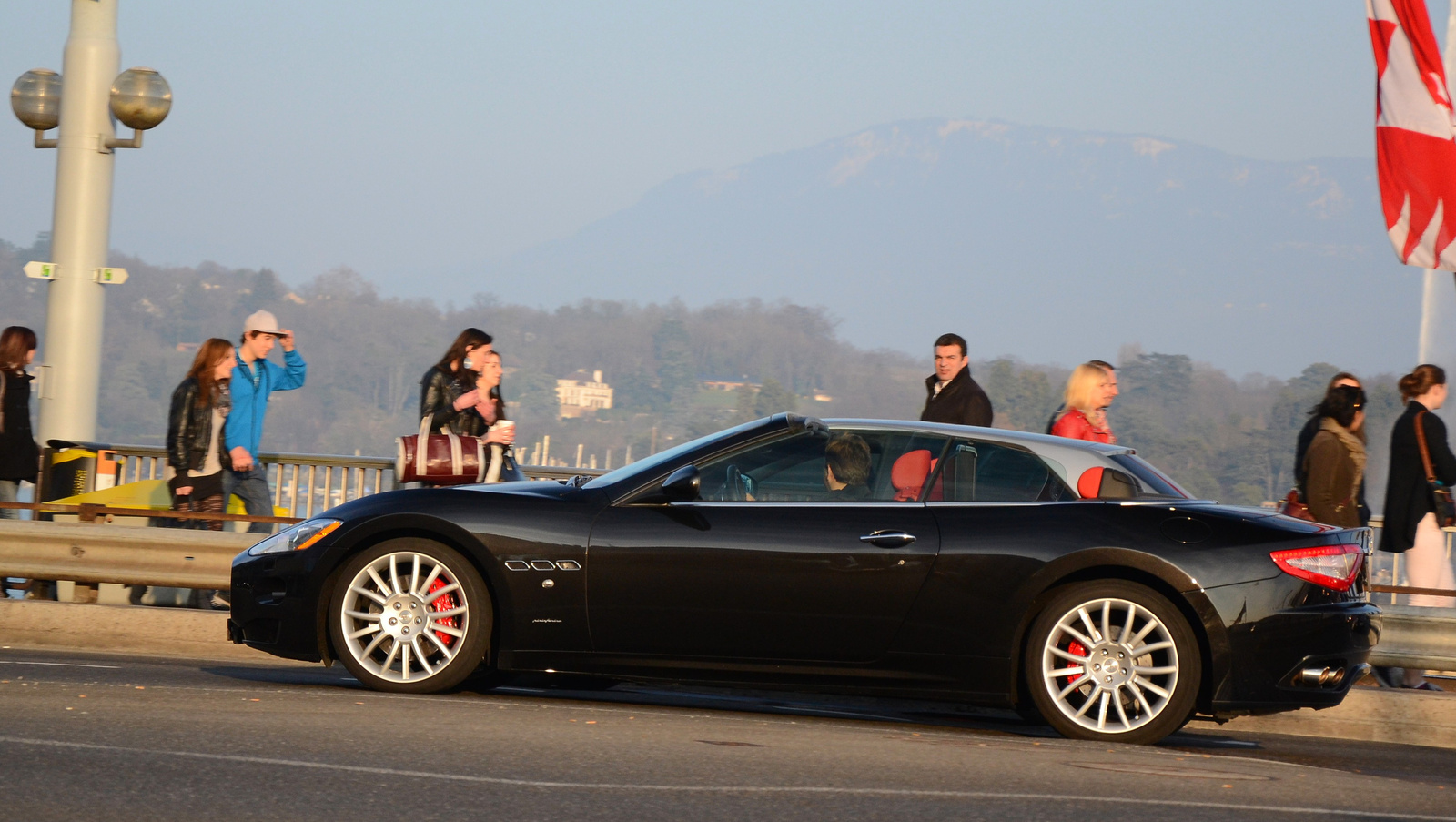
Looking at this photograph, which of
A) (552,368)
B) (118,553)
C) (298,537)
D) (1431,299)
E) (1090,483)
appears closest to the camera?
(1090,483)

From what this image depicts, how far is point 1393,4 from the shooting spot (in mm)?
13406

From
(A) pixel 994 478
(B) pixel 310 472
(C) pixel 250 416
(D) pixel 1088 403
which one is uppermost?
(D) pixel 1088 403

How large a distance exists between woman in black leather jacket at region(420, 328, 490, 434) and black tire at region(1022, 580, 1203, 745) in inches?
176

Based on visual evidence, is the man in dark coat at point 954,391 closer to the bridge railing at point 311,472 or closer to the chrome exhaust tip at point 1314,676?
the chrome exhaust tip at point 1314,676

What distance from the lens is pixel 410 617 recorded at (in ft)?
23.1

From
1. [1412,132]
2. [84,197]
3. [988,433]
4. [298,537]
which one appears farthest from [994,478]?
[84,197]

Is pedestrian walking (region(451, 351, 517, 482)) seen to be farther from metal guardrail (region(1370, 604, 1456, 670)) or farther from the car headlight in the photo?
metal guardrail (region(1370, 604, 1456, 670))

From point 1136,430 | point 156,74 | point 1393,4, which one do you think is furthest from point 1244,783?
point 1136,430

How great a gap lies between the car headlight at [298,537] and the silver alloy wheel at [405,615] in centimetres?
26

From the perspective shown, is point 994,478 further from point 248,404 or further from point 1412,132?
point 1412,132

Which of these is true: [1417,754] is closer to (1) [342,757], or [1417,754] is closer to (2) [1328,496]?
(2) [1328,496]

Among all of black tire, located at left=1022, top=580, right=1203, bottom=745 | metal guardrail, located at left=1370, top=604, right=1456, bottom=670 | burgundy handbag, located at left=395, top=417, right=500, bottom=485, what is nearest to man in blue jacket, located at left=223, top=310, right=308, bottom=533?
burgundy handbag, located at left=395, top=417, right=500, bottom=485

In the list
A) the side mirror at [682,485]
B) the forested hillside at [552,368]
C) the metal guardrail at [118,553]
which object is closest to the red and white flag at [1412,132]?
the side mirror at [682,485]

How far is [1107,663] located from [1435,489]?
4.27 m
